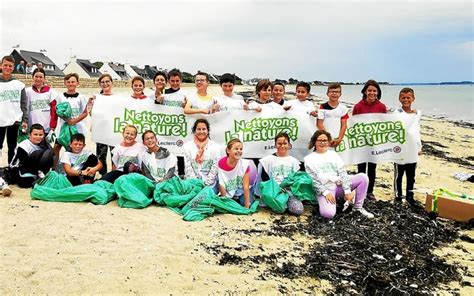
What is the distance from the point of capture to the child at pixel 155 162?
643cm

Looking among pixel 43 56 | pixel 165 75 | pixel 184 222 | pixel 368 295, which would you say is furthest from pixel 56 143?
pixel 43 56

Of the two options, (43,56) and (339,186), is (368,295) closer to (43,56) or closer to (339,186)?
(339,186)

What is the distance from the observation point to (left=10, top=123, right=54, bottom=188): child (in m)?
6.62

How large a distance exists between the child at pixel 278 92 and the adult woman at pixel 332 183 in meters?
1.37

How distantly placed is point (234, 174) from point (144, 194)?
134 centimetres

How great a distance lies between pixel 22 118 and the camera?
23.4ft

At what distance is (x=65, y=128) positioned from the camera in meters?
7.13

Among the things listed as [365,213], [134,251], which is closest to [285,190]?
[365,213]

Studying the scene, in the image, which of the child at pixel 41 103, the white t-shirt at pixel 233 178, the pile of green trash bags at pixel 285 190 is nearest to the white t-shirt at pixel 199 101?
the white t-shirt at pixel 233 178

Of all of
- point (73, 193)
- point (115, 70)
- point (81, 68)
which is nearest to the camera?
point (73, 193)

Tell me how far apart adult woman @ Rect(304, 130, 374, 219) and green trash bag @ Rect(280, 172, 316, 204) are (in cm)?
10

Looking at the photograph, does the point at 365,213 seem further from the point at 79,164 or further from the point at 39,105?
the point at 39,105

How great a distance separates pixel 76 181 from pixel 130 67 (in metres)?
84.6

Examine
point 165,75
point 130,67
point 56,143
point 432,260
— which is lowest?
point 432,260
